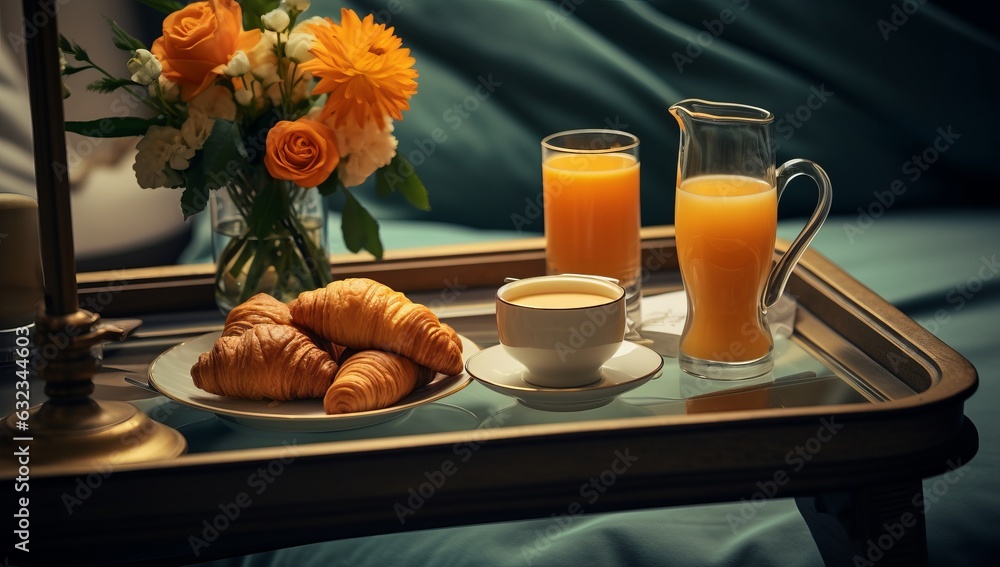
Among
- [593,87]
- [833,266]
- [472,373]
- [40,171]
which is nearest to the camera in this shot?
[40,171]

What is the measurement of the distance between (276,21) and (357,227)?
22 cm

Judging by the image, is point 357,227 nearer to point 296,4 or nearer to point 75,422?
point 296,4

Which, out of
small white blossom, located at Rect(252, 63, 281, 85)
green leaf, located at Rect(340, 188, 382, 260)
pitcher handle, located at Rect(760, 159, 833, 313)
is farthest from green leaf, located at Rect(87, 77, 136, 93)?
pitcher handle, located at Rect(760, 159, 833, 313)

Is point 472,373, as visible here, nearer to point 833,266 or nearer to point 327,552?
point 327,552

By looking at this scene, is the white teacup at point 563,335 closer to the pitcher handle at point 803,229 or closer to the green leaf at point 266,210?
the pitcher handle at point 803,229

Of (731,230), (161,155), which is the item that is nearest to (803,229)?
(731,230)

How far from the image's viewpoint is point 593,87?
1649mm

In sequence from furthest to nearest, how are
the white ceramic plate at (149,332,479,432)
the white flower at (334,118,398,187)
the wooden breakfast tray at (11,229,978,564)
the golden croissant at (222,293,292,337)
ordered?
the white flower at (334,118,398,187) → the golden croissant at (222,293,292,337) → the white ceramic plate at (149,332,479,432) → the wooden breakfast tray at (11,229,978,564)

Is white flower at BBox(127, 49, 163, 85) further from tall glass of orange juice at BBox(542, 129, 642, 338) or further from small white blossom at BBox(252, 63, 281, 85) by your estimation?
tall glass of orange juice at BBox(542, 129, 642, 338)

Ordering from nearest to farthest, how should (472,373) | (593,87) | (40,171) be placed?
(40,171) → (472,373) → (593,87)

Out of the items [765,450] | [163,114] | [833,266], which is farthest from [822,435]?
[163,114]

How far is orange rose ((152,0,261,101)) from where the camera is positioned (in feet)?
3.24

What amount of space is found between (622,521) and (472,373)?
0.63ft

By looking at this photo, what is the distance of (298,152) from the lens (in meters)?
1.00
